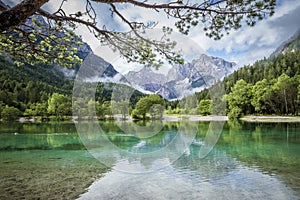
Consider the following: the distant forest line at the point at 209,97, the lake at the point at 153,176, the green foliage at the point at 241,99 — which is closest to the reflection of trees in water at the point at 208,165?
the lake at the point at 153,176

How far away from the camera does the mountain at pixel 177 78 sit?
9.45 m

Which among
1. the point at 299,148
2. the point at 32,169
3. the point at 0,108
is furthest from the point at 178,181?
the point at 0,108

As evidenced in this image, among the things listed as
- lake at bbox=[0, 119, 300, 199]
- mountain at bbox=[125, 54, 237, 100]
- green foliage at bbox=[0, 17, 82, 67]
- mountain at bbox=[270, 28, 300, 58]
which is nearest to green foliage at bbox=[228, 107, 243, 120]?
lake at bbox=[0, 119, 300, 199]

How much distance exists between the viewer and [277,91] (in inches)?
2128

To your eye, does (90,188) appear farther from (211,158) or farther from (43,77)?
(43,77)

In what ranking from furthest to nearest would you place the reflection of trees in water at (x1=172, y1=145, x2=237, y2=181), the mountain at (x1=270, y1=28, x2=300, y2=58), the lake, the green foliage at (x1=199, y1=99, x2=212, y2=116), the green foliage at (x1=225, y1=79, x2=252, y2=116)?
the mountain at (x1=270, y1=28, x2=300, y2=58) → the green foliage at (x1=225, y1=79, x2=252, y2=116) → the green foliage at (x1=199, y1=99, x2=212, y2=116) → the reflection of trees in water at (x1=172, y1=145, x2=237, y2=181) → the lake

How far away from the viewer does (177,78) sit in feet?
36.7

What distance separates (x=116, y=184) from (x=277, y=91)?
5318cm

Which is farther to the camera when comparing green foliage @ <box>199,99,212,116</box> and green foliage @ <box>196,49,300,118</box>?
green foliage @ <box>199,99,212,116</box>

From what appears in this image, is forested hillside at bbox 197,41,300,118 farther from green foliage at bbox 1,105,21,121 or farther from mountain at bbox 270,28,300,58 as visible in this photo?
mountain at bbox 270,28,300,58

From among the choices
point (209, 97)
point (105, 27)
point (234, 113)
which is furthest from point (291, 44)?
point (105, 27)

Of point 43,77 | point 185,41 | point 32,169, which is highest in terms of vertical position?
point 43,77

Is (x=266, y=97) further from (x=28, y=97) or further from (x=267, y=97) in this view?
(x=28, y=97)

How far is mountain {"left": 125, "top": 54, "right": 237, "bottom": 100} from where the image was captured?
945 cm
